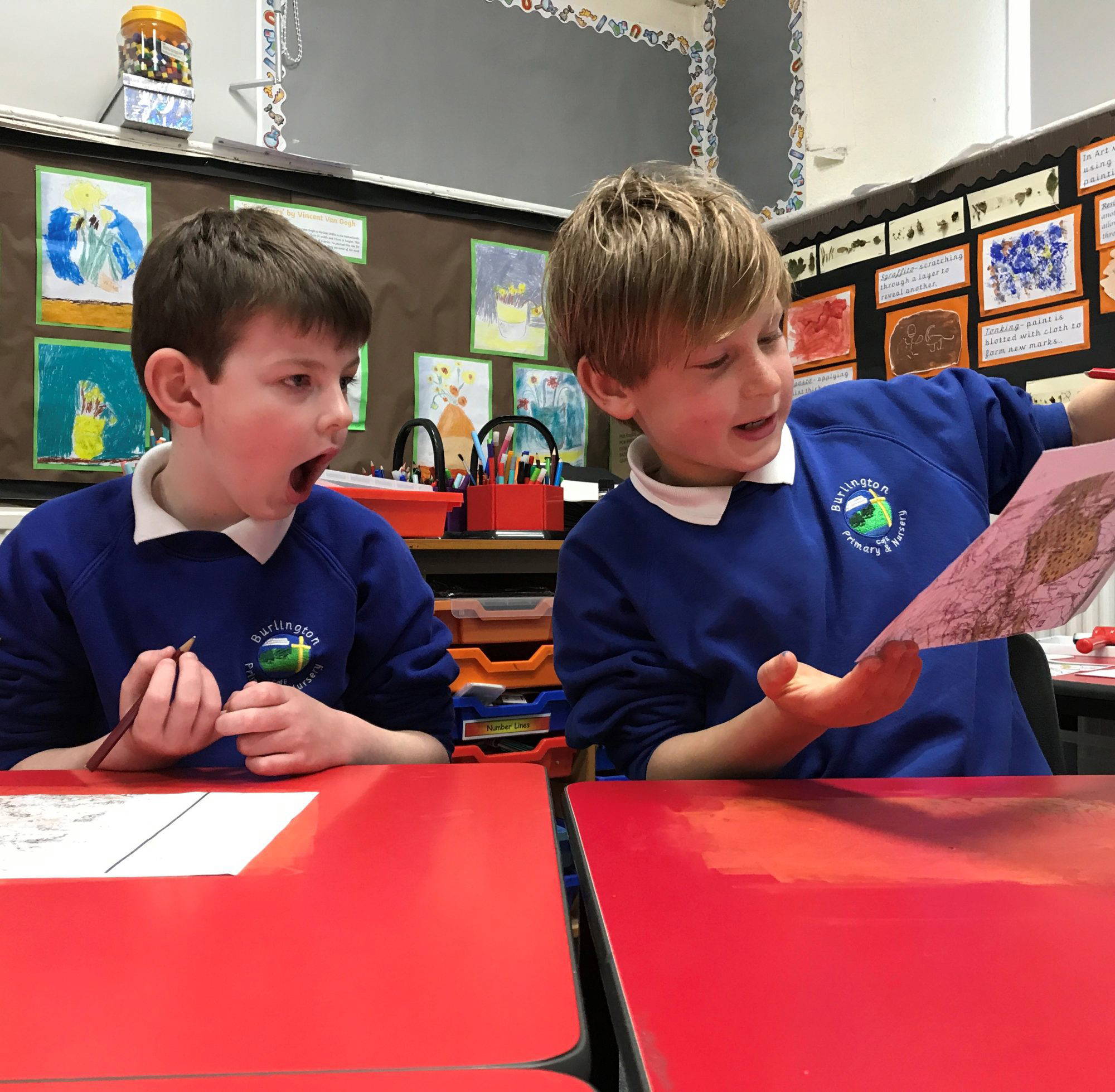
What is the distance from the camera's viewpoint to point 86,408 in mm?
1808

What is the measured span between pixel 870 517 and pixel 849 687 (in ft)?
0.96

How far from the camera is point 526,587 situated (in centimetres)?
190

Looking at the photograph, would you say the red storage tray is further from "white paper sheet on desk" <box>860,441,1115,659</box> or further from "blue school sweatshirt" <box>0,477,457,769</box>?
"white paper sheet on desk" <box>860,441,1115,659</box>

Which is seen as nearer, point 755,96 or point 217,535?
point 217,535

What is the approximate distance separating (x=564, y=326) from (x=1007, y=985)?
2.18ft

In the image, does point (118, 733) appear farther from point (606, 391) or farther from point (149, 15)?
point (149, 15)

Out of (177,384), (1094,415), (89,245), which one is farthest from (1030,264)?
(89,245)

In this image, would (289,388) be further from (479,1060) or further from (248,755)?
(479,1060)

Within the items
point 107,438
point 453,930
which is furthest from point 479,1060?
point 107,438

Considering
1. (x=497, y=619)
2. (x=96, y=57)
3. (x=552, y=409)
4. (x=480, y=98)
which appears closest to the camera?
(x=497, y=619)

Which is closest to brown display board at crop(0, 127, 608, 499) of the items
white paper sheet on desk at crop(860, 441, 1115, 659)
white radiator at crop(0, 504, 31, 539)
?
white radiator at crop(0, 504, 31, 539)

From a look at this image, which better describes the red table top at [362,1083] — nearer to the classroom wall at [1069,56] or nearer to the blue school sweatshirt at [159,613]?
the blue school sweatshirt at [159,613]

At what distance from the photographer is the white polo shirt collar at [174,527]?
80 cm

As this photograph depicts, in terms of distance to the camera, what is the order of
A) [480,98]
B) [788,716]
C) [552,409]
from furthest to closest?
[480,98] < [552,409] < [788,716]
